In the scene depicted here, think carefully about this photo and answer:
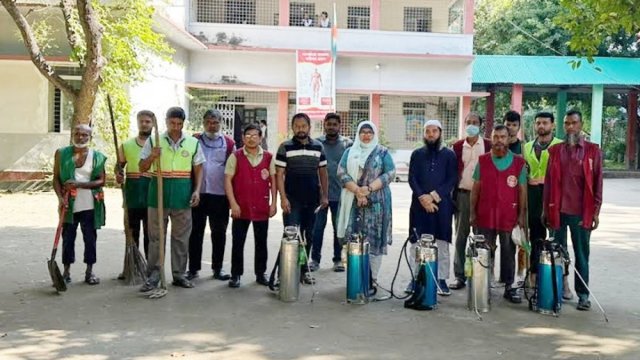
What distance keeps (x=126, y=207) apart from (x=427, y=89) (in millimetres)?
17123

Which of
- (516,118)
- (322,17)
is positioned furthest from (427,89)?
(516,118)

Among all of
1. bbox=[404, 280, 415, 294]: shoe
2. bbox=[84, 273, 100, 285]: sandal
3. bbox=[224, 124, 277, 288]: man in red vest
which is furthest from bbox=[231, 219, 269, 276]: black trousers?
bbox=[404, 280, 415, 294]: shoe

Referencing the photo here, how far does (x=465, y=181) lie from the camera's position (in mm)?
6746

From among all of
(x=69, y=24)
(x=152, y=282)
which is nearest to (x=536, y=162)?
(x=152, y=282)

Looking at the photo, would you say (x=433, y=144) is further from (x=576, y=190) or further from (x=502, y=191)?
(x=576, y=190)

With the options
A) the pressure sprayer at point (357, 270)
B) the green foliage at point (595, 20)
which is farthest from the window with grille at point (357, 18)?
the pressure sprayer at point (357, 270)

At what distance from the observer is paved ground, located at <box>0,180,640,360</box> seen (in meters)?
4.68

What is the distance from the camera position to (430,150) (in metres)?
6.41

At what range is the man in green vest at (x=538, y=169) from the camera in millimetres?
6500

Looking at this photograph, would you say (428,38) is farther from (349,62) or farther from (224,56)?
(224,56)

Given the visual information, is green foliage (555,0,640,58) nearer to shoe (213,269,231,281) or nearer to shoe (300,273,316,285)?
shoe (300,273,316,285)

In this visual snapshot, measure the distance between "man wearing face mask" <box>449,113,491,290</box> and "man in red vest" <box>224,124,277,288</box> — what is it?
1956 millimetres

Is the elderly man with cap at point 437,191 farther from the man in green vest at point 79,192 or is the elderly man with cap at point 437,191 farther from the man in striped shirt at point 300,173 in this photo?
the man in green vest at point 79,192

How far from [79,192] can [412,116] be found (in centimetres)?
1786
